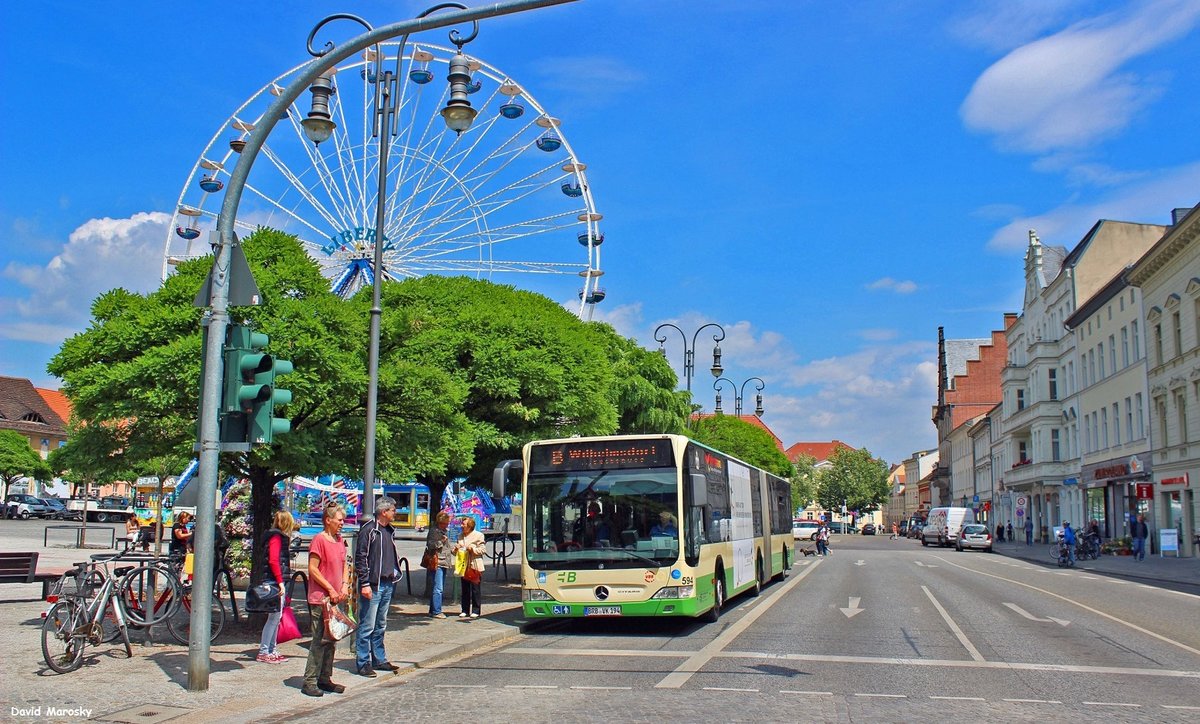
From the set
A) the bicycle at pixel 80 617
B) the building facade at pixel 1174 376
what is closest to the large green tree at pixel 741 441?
the building facade at pixel 1174 376

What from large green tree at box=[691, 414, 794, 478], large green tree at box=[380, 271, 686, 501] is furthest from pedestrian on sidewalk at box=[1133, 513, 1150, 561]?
large green tree at box=[380, 271, 686, 501]

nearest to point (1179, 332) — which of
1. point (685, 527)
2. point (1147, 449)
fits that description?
point (1147, 449)

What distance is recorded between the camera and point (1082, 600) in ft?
70.5

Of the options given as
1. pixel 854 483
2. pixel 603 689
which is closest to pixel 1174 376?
pixel 603 689

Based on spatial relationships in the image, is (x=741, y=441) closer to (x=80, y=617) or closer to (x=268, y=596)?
(x=268, y=596)

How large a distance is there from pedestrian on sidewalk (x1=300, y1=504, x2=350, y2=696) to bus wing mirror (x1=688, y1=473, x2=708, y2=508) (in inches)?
242

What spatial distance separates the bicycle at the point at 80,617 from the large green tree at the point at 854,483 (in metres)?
124

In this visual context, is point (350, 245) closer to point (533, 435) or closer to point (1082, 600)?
point (533, 435)

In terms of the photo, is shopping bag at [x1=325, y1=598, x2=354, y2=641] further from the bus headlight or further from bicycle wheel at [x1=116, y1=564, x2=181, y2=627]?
the bus headlight

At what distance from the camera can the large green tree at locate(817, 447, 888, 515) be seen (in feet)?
425

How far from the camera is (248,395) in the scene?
907 cm

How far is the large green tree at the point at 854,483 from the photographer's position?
12962 cm

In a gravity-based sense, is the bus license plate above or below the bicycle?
below

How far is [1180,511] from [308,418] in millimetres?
39159
